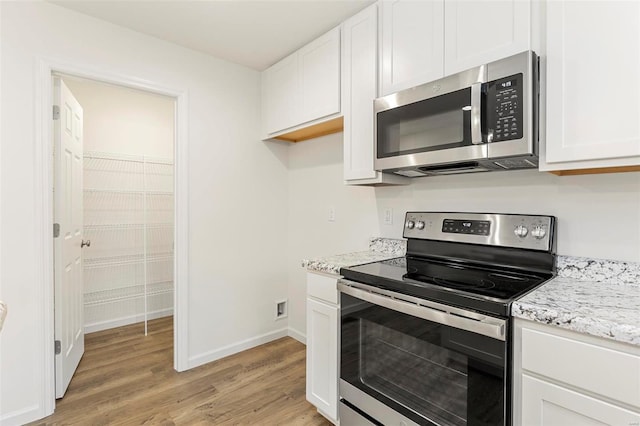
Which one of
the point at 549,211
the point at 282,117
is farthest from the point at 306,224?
the point at 549,211

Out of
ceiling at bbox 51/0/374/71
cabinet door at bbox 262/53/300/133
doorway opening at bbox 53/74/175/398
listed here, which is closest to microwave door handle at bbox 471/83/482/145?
ceiling at bbox 51/0/374/71

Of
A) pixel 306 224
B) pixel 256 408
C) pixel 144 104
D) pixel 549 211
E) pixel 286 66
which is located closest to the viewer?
pixel 549 211

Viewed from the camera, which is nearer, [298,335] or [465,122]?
[465,122]

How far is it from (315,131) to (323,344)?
5.17 ft

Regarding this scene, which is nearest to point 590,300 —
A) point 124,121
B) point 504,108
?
point 504,108

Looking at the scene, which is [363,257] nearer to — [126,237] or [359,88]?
[359,88]

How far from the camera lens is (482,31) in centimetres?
149

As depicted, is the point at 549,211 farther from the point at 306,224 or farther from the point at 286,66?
the point at 286,66

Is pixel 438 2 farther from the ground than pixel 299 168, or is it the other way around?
pixel 438 2

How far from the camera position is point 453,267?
174 cm

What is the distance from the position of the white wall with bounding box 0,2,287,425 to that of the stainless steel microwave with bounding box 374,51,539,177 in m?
1.40

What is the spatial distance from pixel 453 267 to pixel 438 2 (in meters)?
1.30

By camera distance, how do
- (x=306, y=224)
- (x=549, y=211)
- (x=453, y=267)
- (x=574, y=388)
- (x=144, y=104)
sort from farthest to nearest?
(x=144, y=104) → (x=306, y=224) → (x=453, y=267) → (x=549, y=211) → (x=574, y=388)

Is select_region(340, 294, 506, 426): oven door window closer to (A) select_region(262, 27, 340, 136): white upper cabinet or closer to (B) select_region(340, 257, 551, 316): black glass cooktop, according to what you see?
(B) select_region(340, 257, 551, 316): black glass cooktop
